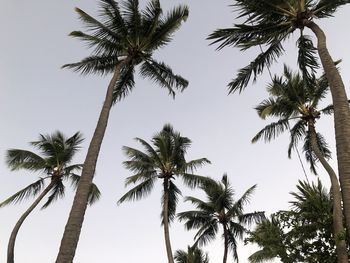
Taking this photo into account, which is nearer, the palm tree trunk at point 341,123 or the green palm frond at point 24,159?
the palm tree trunk at point 341,123

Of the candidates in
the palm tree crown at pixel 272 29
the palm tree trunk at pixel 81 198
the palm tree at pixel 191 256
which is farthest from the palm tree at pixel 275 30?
the palm tree at pixel 191 256

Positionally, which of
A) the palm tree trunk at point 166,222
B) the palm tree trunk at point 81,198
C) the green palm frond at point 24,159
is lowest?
the palm tree trunk at point 81,198

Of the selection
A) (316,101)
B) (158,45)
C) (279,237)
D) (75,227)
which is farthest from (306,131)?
(75,227)

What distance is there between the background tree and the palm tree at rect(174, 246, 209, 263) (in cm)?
1650

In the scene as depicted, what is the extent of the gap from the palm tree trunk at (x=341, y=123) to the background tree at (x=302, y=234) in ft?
20.1

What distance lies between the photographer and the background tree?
42.7 feet

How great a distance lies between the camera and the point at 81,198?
9.70 metres

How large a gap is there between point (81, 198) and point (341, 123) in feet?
23.2

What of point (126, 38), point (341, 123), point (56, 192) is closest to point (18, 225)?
point (56, 192)

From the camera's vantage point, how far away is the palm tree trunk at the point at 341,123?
25.0ft

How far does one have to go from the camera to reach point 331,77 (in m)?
9.49

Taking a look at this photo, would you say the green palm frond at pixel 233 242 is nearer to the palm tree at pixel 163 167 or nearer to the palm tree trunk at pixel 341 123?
the palm tree at pixel 163 167

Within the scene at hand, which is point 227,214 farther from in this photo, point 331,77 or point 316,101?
point 331,77

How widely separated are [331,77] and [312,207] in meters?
6.40
